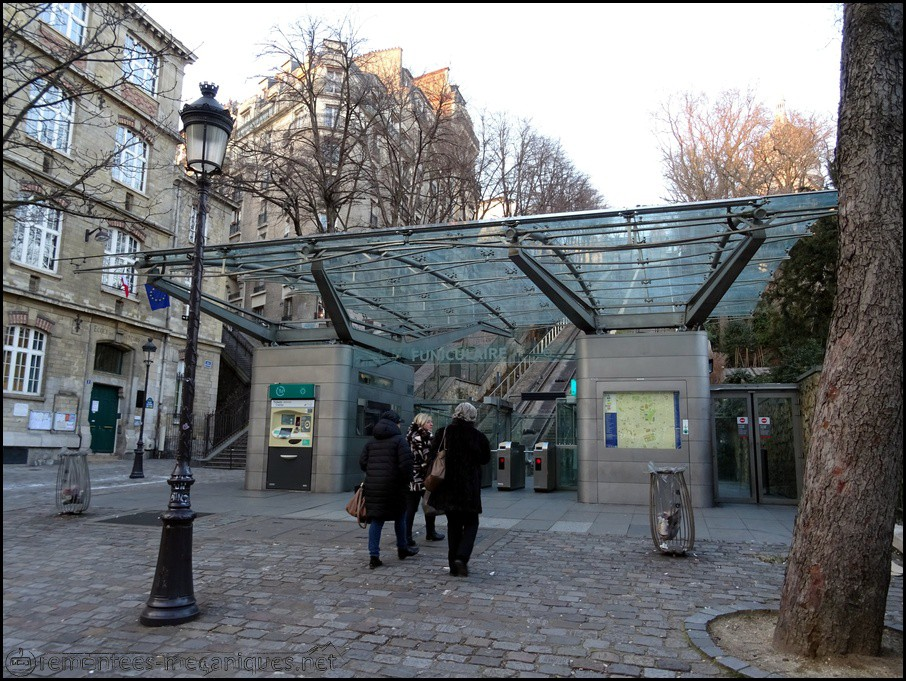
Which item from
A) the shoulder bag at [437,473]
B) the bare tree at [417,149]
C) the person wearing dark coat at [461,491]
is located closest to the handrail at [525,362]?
the bare tree at [417,149]

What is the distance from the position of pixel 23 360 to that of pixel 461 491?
844 inches

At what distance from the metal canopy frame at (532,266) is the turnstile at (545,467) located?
3.61 meters

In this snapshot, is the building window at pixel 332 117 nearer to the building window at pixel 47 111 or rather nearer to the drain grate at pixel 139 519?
the building window at pixel 47 111

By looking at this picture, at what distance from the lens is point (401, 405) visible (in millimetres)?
18094

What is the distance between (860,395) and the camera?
4465 millimetres

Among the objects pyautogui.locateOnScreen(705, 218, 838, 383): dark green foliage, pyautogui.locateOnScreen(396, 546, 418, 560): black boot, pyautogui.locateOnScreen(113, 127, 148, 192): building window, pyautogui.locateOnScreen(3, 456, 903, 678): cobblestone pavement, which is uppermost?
pyautogui.locateOnScreen(113, 127, 148, 192): building window

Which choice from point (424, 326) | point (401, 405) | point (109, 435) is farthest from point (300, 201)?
point (109, 435)

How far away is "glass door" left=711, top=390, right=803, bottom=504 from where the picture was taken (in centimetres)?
1309

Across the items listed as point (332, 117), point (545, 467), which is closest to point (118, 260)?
point (332, 117)

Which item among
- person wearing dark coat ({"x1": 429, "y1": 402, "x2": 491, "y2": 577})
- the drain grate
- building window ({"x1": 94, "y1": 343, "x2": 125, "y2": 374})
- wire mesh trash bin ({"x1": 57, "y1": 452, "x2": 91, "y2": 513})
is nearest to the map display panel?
person wearing dark coat ({"x1": 429, "y1": 402, "x2": 491, "y2": 577})

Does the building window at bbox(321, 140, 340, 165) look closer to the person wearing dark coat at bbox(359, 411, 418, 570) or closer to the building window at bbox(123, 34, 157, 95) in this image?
the building window at bbox(123, 34, 157, 95)

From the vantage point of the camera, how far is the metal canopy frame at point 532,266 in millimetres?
10930

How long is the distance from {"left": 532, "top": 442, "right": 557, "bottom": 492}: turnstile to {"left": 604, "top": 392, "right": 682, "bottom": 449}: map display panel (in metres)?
3.05

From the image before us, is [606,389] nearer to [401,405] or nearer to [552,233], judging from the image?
[552,233]
